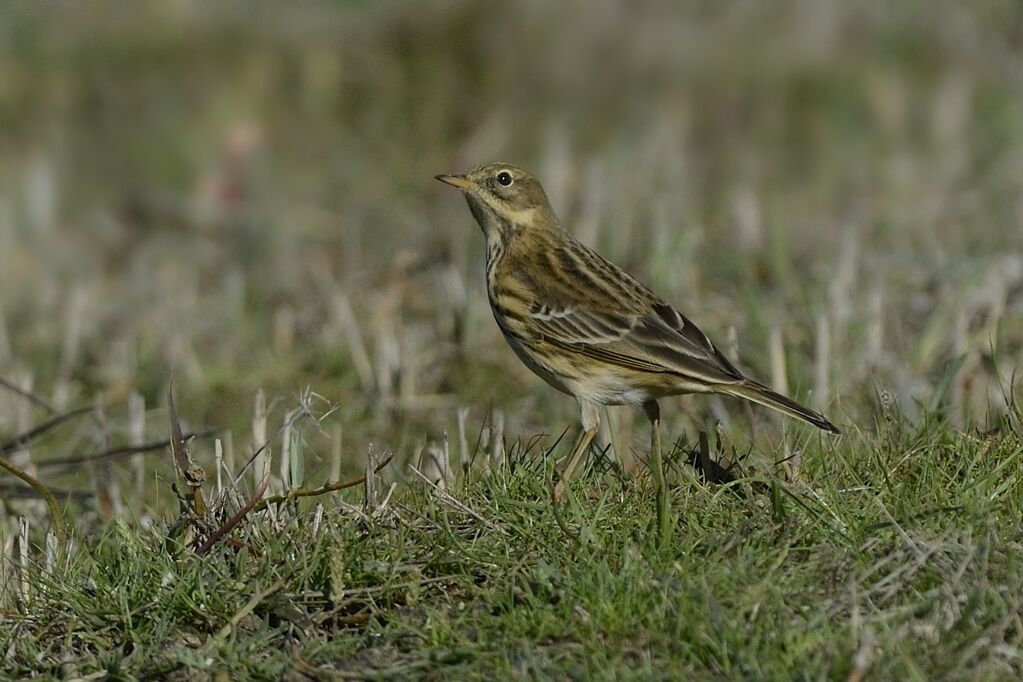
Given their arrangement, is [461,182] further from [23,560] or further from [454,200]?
[454,200]

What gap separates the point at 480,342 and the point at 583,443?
3.36 m

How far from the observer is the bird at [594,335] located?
6129mm

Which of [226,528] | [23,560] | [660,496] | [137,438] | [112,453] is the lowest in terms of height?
[137,438]

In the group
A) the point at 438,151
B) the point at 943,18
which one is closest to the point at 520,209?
the point at 438,151

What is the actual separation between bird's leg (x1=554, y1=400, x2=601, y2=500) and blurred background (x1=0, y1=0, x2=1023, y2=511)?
17.4 inches

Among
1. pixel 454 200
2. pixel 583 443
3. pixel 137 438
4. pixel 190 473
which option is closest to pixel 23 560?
pixel 190 473

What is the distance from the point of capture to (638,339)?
6367 mm

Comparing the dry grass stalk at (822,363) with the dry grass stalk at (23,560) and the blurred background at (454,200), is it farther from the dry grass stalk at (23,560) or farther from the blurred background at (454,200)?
the dry grass stalk at (23,560)

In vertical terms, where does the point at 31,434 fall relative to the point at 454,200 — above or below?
below

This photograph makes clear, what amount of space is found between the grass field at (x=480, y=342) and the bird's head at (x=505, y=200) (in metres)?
1.00

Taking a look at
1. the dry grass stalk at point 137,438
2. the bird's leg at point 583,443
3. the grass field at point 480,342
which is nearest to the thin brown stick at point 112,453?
the grass field at point 480,342

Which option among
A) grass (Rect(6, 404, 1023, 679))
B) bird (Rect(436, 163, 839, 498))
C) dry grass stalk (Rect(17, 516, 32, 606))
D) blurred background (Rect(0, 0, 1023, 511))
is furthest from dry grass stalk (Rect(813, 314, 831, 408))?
dry grass stalk (Rect(17, 516, 32, 606))

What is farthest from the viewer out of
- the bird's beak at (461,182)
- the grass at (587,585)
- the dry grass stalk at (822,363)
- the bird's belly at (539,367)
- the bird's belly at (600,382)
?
the dry grass stalk at (822,363)

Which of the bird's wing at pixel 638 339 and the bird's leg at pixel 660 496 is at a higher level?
the bird's wing at pixel 638 339
